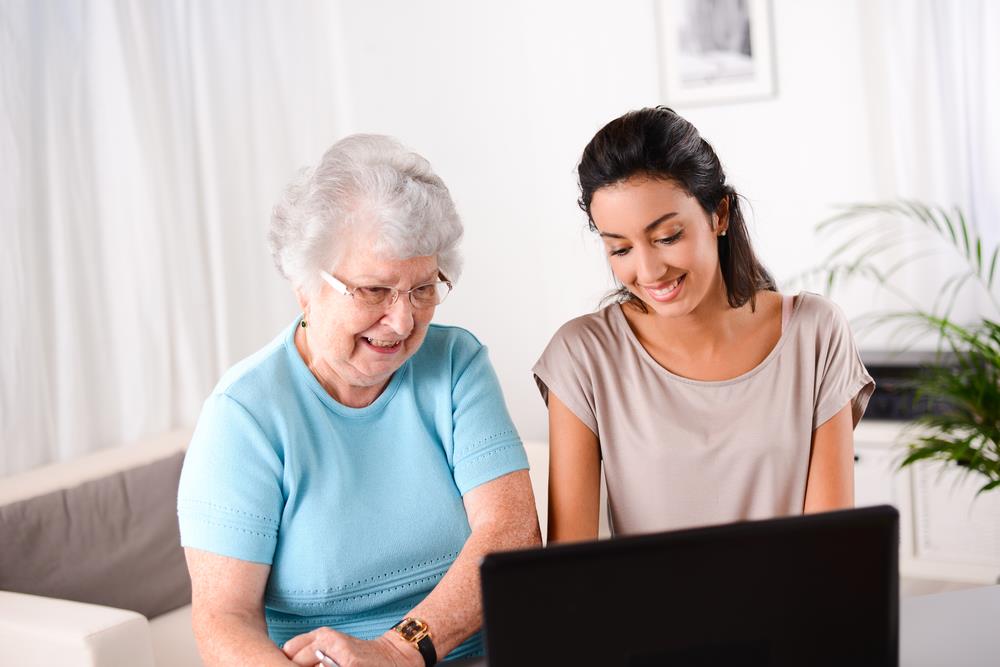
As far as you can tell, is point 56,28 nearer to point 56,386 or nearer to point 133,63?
point 133,63

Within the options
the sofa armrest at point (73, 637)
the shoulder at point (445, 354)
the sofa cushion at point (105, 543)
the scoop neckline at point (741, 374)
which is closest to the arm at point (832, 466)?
the scoop neckline at point (741, 374)

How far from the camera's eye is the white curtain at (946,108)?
11.4 feet

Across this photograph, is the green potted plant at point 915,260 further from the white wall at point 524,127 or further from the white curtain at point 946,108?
the white wall at point 524,127

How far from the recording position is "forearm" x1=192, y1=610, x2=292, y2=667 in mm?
1394

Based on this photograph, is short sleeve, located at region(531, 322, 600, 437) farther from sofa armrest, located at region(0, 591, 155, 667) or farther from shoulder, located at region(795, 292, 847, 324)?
sofa armrest, located at region(0, 591, 155, 667)

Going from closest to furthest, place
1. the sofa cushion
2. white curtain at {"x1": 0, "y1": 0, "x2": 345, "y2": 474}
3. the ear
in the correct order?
1. the ear
2. the sofa cushion
3. white curtain at {"x1": 0, "y1": 0, "x2": 345, "y2": 474}

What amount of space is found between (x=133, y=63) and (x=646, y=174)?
232cm

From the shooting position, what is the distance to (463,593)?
1.52 metres

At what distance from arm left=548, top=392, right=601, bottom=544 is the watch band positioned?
260mm

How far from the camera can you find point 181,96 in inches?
139

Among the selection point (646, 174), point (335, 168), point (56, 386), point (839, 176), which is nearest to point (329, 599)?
point (335, 168)

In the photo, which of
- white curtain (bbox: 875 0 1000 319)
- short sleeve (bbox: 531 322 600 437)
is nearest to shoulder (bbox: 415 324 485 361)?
short sleeve (bbox: 531 322 600 437)

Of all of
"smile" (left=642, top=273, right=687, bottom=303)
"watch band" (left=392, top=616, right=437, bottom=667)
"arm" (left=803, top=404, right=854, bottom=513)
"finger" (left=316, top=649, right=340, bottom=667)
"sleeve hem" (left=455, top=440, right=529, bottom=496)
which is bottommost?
"watch band" (left=392, top=616, right=437, bottom=667)

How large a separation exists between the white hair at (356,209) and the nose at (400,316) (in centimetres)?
7
